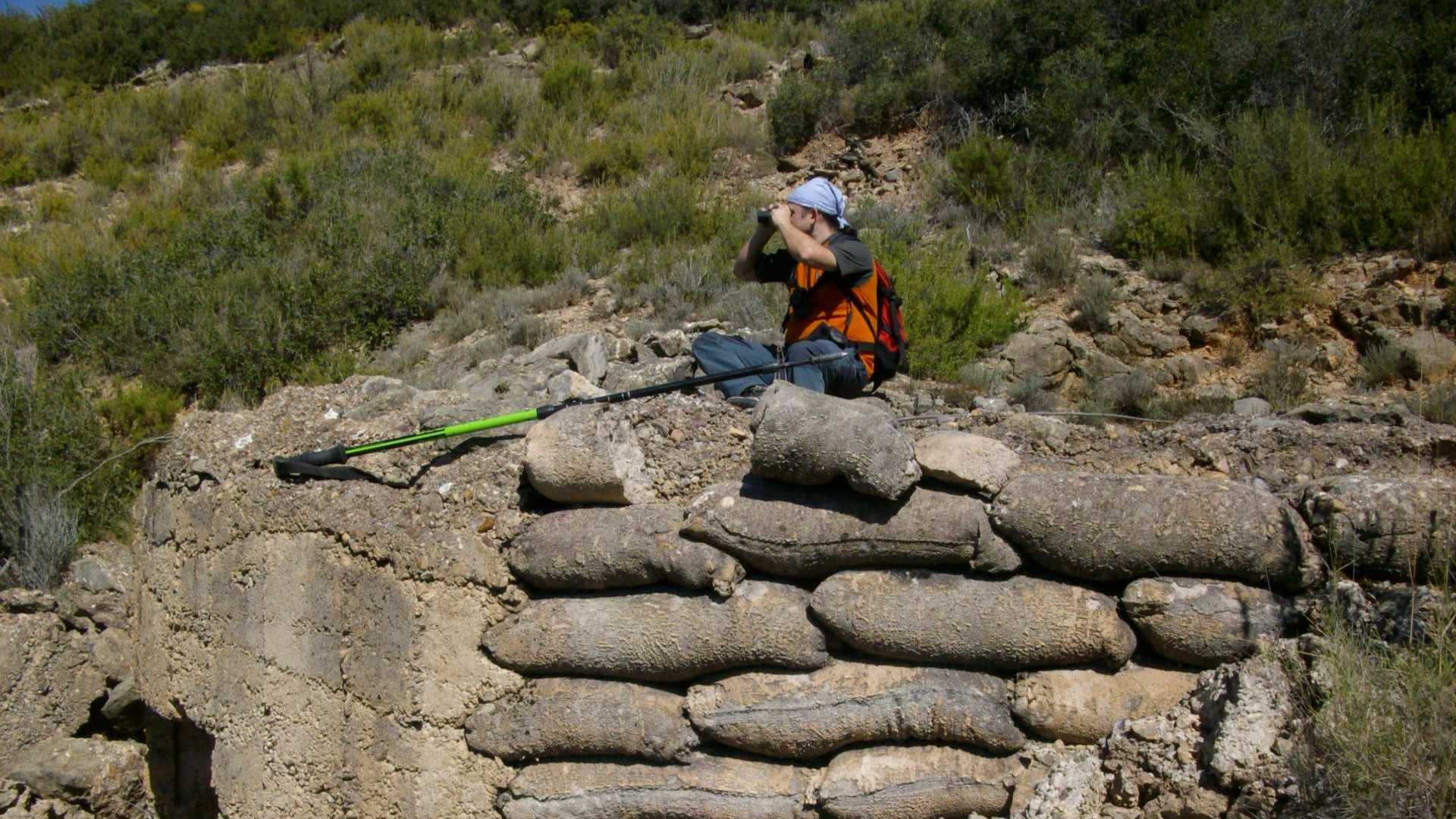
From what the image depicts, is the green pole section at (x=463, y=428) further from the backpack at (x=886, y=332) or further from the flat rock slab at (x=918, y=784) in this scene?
the flat rock slab at (x=918, y=784)

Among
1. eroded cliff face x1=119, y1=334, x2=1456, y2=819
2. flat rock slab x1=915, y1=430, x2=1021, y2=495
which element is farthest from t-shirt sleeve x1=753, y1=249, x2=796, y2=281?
flat rock slab x1=915, y1=430, x2=1021, y2=495

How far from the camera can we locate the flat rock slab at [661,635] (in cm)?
346

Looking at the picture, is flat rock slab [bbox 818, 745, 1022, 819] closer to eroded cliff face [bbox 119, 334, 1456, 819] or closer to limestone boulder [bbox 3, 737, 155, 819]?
eroded cliff face [bbox 119, 334, 1456, 819]

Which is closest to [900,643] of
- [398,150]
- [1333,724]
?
[1333,724]

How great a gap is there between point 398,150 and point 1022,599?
7.99 meters

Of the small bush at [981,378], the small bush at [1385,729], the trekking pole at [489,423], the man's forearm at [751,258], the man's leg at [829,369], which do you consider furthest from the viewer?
the small bush at [981,378]

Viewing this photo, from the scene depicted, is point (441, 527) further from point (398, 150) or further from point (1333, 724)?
point (398, 150)

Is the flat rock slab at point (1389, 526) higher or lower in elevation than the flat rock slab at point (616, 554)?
higher

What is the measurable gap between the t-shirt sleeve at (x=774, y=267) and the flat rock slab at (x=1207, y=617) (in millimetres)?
2219

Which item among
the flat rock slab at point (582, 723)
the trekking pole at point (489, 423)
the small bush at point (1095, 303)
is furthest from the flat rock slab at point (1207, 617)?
the small bush at point (1095, 303)

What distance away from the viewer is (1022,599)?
3.26m

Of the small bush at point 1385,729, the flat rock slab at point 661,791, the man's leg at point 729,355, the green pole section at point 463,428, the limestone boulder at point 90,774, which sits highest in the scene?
the green pole section at point 463,428

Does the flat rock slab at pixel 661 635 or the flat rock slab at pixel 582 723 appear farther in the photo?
the flat rock slab at pixel 582 723

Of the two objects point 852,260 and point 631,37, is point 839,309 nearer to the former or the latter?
point 852,260
